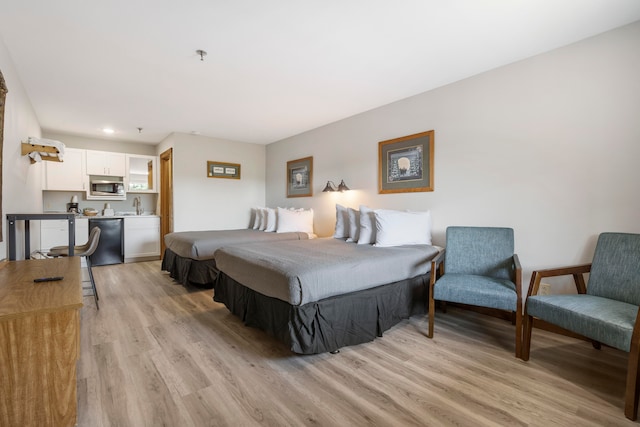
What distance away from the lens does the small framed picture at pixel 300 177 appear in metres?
5.02

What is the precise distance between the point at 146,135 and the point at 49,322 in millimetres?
Answer: 4914

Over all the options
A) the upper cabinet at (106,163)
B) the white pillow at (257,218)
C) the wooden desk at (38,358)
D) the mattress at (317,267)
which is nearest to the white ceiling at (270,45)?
the upper cabinet at (106,163)

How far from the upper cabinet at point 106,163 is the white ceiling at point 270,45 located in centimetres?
162

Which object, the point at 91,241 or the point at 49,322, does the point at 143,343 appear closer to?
the point at 49,322

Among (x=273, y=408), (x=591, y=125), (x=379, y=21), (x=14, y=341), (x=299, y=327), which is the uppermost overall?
(x=379, y=21)

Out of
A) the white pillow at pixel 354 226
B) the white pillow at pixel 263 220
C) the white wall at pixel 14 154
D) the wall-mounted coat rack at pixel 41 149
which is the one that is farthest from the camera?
the white pillow at pixel 263 220

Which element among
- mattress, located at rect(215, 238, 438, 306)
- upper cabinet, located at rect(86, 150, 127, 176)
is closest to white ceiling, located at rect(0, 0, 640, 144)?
upper cabinet, located at rect(86, 150, 127, 176)

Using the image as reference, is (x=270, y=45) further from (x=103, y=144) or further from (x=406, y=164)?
(x=103, y=144)

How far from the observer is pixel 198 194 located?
5371 millimetres

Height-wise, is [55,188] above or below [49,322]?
above

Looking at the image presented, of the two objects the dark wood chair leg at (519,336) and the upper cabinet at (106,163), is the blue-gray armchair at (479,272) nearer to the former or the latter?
the dark wood chair leg at (519,336)

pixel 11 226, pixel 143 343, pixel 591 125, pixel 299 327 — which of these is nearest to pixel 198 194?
pixel 11 226

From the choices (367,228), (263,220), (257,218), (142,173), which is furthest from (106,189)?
(367,228)

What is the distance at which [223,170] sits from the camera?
222 inches
